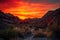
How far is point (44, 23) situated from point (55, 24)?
22.9 ft

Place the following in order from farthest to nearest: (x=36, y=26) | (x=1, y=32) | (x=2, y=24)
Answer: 1. (x=36, y=26)
2. (x=2, y=24)
3. (x=1, y=32)

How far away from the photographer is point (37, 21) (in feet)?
135

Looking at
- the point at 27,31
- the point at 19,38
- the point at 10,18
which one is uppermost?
the point at 10,18

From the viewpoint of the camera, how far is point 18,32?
3412 centimetres

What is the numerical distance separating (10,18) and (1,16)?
234 centimetres

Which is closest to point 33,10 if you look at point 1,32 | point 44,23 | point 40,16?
point 40,16

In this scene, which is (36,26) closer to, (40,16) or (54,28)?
(40,16)

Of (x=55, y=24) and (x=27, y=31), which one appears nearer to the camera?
(x=55, y=24)

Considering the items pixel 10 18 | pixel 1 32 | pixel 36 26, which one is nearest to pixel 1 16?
pixel 10 18

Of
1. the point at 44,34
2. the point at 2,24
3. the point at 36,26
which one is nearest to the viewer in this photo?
the point at 44,34

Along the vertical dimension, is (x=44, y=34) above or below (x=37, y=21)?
below

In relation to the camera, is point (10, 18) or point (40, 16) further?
point (10, 18)

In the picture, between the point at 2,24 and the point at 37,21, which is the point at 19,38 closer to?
the point at 2,24

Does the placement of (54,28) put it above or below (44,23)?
below
